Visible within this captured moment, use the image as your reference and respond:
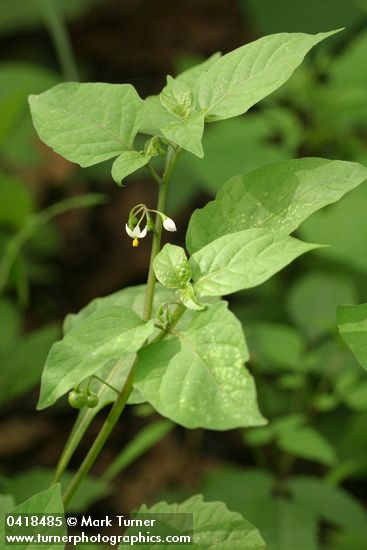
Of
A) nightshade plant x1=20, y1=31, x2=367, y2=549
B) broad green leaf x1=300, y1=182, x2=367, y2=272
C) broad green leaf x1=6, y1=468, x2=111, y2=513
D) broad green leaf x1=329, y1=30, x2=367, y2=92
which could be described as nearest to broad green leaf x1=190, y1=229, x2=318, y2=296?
nightshade plant x1=20, y1=31, x2=367, y2=549

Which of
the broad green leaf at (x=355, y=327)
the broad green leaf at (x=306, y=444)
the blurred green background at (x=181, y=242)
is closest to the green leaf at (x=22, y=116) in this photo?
the blurred green background at (x=181, y=242)

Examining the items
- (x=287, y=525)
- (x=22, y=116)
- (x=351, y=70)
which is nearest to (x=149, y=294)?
(x=287, y=525)

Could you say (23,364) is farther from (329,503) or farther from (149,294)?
(149,294)

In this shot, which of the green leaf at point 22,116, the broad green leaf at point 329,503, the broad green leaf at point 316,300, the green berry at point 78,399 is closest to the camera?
the green berry at point 78,399

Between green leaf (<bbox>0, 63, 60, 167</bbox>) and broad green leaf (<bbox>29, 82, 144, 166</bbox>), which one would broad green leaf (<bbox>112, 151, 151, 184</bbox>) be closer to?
broad green leaf (<bbox>29, 82, 144, 166</bbox>)

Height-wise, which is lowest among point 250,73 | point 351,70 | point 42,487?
point 42,487

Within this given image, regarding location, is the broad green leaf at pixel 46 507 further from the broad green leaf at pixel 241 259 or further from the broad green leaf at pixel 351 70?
the broad green leaf at pixel 351 70
